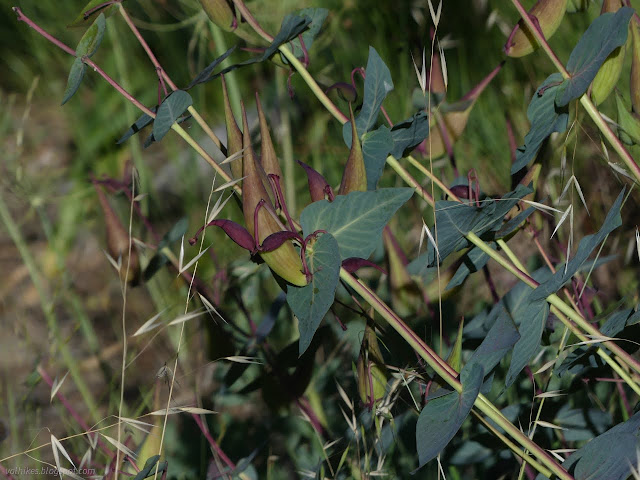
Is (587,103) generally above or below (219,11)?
below

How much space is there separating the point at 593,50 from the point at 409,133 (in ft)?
0.38

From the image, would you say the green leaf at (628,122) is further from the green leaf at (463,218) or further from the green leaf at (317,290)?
the green leaf at (317,290)

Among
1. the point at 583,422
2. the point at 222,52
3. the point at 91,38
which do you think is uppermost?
the point at 91,38

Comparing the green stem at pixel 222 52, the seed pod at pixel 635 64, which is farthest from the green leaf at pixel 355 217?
the green stem at pixel 222 52

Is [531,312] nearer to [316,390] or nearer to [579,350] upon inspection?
[579,350]

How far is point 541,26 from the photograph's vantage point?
0.43 meters

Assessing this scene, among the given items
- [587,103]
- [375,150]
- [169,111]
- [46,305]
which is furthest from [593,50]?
[46,305]

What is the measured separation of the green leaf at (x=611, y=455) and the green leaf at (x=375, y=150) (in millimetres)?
196

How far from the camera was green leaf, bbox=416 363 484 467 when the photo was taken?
331 millimetres

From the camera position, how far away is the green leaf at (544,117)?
412 mm

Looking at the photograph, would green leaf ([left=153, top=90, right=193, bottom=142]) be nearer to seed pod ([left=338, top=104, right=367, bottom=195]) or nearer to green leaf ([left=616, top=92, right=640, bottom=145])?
seed pod ([left=338, top=104, right=367, bottom=195])

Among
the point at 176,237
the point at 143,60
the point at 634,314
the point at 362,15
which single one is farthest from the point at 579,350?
the point at 143,60

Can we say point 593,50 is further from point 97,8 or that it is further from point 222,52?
point 222,52

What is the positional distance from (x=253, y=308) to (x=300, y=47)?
411mm
